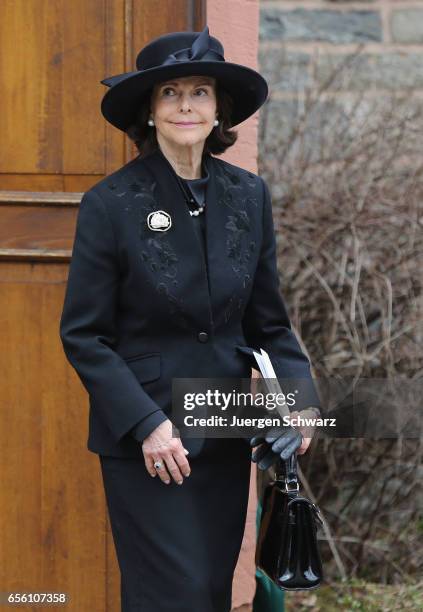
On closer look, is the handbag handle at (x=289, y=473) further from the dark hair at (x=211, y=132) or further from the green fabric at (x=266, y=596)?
the green fabric at (x=266, y=596)

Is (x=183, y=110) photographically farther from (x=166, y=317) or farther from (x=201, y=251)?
(x=166, y=317)

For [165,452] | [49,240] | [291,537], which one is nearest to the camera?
[165,452]

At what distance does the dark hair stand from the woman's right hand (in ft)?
2.56

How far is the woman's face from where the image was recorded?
2850 millimetres

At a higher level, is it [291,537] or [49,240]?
[49,240]

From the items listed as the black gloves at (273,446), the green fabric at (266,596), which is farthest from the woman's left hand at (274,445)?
the green fabric at (266,596)

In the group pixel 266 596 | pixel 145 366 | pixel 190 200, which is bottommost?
pixel 266 596

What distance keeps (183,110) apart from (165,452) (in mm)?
881

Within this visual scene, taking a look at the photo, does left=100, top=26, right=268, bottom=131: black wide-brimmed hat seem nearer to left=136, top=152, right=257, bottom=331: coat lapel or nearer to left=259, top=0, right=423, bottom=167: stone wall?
left=136, top=152, right=257, bottom=331: coat lapel

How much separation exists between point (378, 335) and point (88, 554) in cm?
169

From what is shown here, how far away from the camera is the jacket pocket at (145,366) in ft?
9.25

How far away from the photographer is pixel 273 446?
9.25 ft

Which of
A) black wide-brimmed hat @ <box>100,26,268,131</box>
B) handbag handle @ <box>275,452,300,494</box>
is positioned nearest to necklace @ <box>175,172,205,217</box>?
black wide-brimmed hat @ <box>100,26,268,131</box>

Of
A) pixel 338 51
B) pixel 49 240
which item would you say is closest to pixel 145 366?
pixel 49 240
